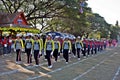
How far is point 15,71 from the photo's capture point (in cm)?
1628

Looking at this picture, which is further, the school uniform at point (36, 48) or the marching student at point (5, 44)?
the marching student at point (5, 44)

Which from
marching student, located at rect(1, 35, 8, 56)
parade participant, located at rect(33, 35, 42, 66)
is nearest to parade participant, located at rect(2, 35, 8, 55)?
marching student, located at rect(1, 35, 8, 56)

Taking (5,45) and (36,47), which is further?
(5,45)

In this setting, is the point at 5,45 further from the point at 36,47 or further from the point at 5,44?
the point at 36,47

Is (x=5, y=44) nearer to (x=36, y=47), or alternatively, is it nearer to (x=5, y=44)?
(x=5, y=44)

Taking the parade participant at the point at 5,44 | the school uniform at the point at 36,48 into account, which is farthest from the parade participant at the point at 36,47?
the parade participant at the point at 5,44

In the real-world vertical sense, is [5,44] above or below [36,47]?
below

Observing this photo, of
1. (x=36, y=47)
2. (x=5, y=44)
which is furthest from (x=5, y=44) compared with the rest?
(x=36, y=47)

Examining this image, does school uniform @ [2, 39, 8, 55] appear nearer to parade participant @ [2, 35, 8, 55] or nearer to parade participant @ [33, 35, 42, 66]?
parade participant @ [2, 35, 8, 55]

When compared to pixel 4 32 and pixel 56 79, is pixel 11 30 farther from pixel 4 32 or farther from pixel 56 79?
pixel 56 79

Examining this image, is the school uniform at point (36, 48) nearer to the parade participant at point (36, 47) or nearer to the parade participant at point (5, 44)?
the parade participant at point (36, 47)

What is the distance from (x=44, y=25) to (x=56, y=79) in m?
51.1

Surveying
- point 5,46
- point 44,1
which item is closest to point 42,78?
point 5,46

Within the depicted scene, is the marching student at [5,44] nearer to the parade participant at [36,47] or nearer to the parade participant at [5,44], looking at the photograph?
the parade participant at [5,44]
